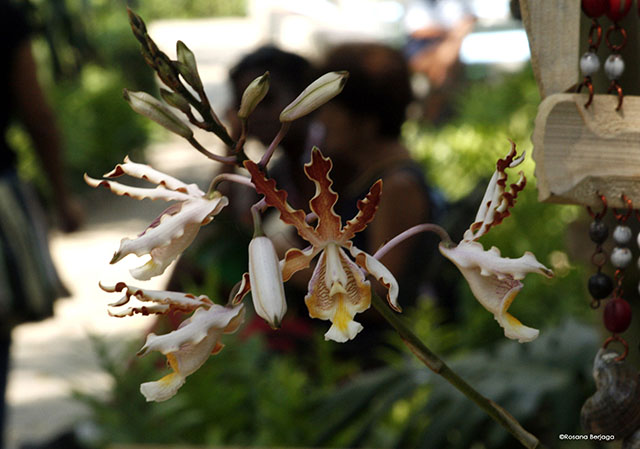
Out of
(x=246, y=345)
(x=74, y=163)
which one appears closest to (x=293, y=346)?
(x=246, y=345)

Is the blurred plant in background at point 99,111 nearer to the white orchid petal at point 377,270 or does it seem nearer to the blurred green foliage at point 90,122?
the blurred green foliage at point 90,122

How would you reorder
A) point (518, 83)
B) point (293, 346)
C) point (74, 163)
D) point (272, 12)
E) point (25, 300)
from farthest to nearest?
point (272, 12) < point (74, 163) < point (518, 83) < point (293, 346) < point (25, 300)

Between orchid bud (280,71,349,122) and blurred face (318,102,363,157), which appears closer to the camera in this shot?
orchid bud (280,71,349,122)

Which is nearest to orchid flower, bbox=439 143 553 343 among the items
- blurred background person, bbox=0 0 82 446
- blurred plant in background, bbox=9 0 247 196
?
blurred background person, bbox=0 0 82 446

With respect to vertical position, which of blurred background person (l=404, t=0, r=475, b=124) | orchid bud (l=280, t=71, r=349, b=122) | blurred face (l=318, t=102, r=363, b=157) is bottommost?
blurred background person (l=404, t=0, r=475, b=124)

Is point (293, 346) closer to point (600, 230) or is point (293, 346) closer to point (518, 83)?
point (600, 230)

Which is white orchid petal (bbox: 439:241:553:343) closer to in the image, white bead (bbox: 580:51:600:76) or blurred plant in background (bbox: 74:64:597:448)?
white bead (bbox: 580:51:600:76)

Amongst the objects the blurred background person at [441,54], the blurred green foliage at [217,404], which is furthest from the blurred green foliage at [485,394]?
the blurred background person at [441,54]
